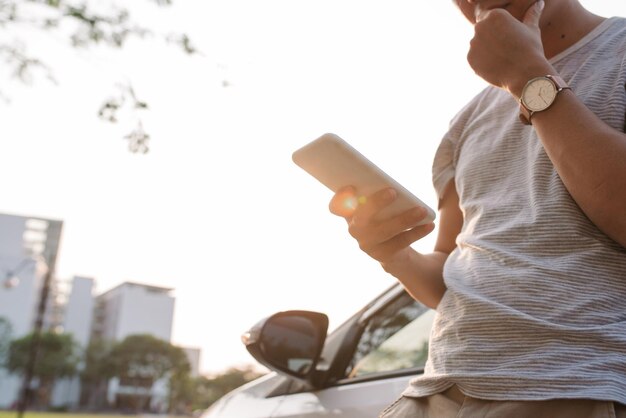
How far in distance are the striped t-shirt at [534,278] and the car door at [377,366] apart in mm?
769

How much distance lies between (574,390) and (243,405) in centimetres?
203

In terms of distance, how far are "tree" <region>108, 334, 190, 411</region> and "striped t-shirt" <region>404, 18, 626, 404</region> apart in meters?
76.9

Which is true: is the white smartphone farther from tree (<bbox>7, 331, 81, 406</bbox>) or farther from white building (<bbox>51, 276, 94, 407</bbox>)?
white building (<bbox>51, 276, 94, 407</bbox>)

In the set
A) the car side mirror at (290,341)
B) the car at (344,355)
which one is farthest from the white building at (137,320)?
the car side mirror at (290,341)

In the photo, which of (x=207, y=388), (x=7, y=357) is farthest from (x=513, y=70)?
(x=207, y=388)

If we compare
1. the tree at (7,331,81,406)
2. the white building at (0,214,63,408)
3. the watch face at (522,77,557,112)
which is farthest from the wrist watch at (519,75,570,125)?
the white building at (0,214,63,408)

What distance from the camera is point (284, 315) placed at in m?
2.26

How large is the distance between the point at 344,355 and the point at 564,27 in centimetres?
147

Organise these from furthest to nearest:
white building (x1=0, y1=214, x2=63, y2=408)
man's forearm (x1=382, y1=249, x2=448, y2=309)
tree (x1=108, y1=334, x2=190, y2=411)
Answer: tree (x1=108, y1=334, x2=190, y2=411) → white building (x1=0, y1=214, x2=63, y2=408) → man's forearm (x1=382, y1=249, x2=448, y2=309)

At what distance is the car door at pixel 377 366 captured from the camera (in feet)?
6.88

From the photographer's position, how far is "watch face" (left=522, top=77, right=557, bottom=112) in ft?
3.74

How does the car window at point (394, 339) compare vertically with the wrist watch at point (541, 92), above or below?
below

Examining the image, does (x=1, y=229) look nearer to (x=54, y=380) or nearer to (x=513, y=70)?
(x=54, y=380)

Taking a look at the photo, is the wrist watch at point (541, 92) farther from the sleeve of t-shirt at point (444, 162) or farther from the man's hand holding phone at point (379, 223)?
the sleeve of t-shirt at point (444, 162)
